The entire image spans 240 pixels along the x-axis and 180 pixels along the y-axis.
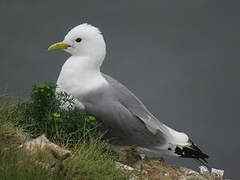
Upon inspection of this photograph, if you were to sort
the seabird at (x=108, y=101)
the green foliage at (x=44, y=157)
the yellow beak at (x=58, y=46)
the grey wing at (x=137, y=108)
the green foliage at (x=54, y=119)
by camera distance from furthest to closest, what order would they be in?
the yellow beak at (x=58, y=46)
the grey wing at (x=137, y=108)
the seabird at (x=108, y=101)
the green foliage at (x=54, y=119)
the green foliage at (x=44, y=157)

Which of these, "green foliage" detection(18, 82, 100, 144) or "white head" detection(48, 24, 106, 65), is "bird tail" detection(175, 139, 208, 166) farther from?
"white head" detection(48, 24, 106, 65)

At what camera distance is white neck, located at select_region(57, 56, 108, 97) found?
4875 millimetres

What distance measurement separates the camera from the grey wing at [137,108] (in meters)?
4.91

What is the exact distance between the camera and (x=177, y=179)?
195 inches

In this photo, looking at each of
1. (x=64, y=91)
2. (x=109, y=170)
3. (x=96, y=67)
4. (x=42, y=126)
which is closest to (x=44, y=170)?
(x=109, y=170)

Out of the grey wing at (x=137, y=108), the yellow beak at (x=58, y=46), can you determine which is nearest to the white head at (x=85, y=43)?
the yellow beak at (x=58, y=46)

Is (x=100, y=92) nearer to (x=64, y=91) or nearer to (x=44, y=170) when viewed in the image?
(x=64, y=91)

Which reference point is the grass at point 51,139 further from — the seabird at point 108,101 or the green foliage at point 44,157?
the seabird at point 108,101

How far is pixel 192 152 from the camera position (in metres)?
5.15

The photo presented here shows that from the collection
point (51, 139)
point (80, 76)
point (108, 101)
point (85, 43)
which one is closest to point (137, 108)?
point (108, 101)

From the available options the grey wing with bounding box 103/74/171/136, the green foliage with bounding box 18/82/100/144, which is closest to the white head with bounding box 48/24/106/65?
the grey wing with bounding box 103/74/171/136

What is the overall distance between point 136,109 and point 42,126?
114cm

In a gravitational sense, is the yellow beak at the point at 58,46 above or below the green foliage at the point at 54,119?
above

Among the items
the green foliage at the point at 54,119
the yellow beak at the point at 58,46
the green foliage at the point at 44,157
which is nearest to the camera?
the green foliage at the point at 44,157
